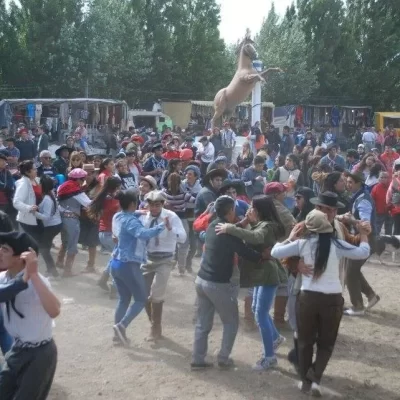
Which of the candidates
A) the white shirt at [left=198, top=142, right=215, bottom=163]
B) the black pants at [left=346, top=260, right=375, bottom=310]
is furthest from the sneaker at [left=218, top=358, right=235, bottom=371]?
the white shirt at [left=198, top=142, right=215, bottom=163]

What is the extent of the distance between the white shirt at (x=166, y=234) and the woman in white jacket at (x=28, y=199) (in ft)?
8.55

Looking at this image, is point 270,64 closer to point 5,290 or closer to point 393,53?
point 393,53

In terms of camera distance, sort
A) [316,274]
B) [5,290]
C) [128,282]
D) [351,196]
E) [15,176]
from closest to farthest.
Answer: [5,290] → [316,274] → [128,282] → [351,196] → [15,176]

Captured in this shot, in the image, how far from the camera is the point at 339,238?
5.37 metres

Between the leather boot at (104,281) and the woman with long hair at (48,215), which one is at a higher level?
the woman with long hair at (48,215)

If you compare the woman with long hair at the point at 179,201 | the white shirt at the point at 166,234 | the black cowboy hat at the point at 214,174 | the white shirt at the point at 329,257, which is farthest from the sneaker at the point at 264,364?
the woman with long hair at the point at 179,201

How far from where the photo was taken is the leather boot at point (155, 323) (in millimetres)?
6934

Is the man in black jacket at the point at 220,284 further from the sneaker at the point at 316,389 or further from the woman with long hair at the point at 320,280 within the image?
the sneaker at the point at 316,389

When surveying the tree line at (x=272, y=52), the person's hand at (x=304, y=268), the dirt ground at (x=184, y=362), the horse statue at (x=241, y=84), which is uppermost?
the tree line at (x=272, y=52)

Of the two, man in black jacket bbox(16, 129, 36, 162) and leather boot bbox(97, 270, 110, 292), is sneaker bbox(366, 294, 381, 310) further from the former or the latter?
man in black jacket bbox(16, 129, 36, 162)

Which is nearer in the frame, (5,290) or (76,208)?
(5,290)

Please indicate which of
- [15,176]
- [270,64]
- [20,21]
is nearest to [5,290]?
[15,176]

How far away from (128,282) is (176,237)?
0.72 m

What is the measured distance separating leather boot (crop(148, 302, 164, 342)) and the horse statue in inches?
659
